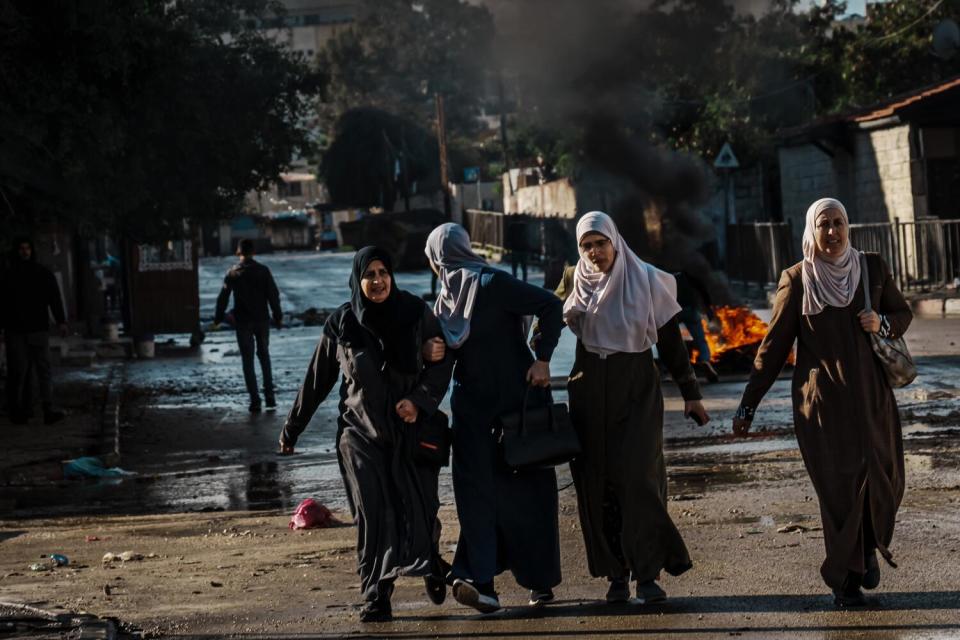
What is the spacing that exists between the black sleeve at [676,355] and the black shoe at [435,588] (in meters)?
1.27

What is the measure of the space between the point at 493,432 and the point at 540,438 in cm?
29

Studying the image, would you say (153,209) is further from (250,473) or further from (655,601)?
(655,601)

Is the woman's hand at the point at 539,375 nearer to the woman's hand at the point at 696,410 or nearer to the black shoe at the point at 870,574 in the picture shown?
the woman's hand at the point at 696,410

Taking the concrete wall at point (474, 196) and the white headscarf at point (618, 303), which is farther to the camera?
the concrete wall at point (474, 196)

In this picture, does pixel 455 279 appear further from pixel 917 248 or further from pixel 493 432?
pixel 917 248

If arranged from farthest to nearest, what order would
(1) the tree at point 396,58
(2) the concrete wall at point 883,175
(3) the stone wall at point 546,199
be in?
(1) the tree at point 396,58 → (3) the stone wall at point 546,199 → (2) the concrete wall at point 883,175

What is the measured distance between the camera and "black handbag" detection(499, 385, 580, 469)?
6160mm

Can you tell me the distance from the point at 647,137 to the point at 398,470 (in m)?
27.5

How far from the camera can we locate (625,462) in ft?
20.3

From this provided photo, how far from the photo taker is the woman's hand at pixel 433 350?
6.32 meters

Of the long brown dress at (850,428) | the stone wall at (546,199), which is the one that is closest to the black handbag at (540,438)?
the long brown dress at (850,428)

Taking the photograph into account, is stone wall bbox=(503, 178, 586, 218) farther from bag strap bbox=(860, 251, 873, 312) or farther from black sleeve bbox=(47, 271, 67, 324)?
bag strap bbox=(860, 251, 873, 312)

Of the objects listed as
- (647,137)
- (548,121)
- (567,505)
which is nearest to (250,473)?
(567,505)

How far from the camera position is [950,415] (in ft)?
40.8
